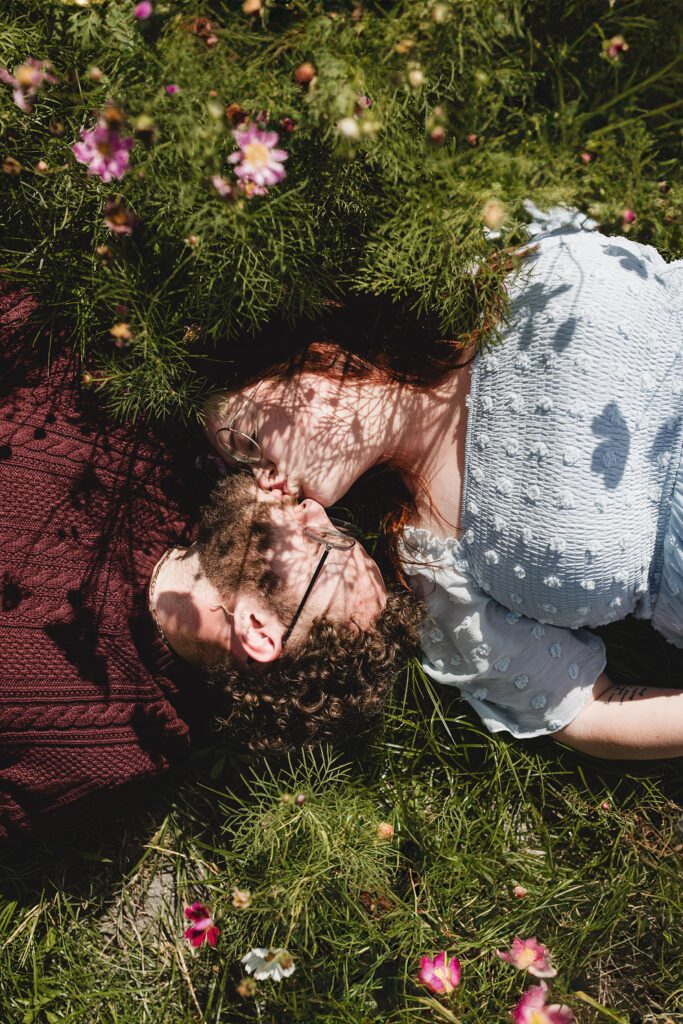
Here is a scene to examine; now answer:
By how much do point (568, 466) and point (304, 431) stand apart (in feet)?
1.94

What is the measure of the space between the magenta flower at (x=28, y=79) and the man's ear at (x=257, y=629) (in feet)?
3.61

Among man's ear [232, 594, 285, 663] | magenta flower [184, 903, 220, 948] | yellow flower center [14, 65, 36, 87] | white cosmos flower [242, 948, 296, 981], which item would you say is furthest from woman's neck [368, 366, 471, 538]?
magenta flower [184, 903, 220, 948]

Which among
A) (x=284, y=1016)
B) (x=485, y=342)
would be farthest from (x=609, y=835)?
(x=485, y=342)

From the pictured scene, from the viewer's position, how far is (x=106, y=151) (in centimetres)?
127

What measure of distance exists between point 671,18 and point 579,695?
157cm

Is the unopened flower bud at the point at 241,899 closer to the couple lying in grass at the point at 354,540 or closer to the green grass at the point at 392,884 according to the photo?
the green grass at the point at 392,884

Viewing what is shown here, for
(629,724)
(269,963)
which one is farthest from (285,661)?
(629,724)

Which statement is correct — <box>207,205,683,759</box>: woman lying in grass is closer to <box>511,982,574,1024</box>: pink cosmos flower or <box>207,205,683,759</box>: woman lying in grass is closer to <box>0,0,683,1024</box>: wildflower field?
<box>0,0,683,1024</box>: wildflower field

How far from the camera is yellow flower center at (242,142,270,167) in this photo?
133 cm

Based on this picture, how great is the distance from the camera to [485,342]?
1635 millimetres

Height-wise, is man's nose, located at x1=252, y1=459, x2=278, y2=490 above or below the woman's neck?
below

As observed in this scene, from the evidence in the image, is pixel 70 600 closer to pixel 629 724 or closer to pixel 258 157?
pixel 258 157

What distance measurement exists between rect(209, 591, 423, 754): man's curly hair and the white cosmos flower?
0.46 m

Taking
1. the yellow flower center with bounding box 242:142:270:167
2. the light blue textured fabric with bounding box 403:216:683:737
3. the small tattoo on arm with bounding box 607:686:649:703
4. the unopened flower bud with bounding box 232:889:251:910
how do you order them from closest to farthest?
the yellow flower center with bounding box 242:142:270:167 → the light blue textured fabric with bounding box 403:216:683:737 → the unopened flower bud with bounding box 232:889:251:910 → the small tattoo on arm with bounding box 607:686:649:703
